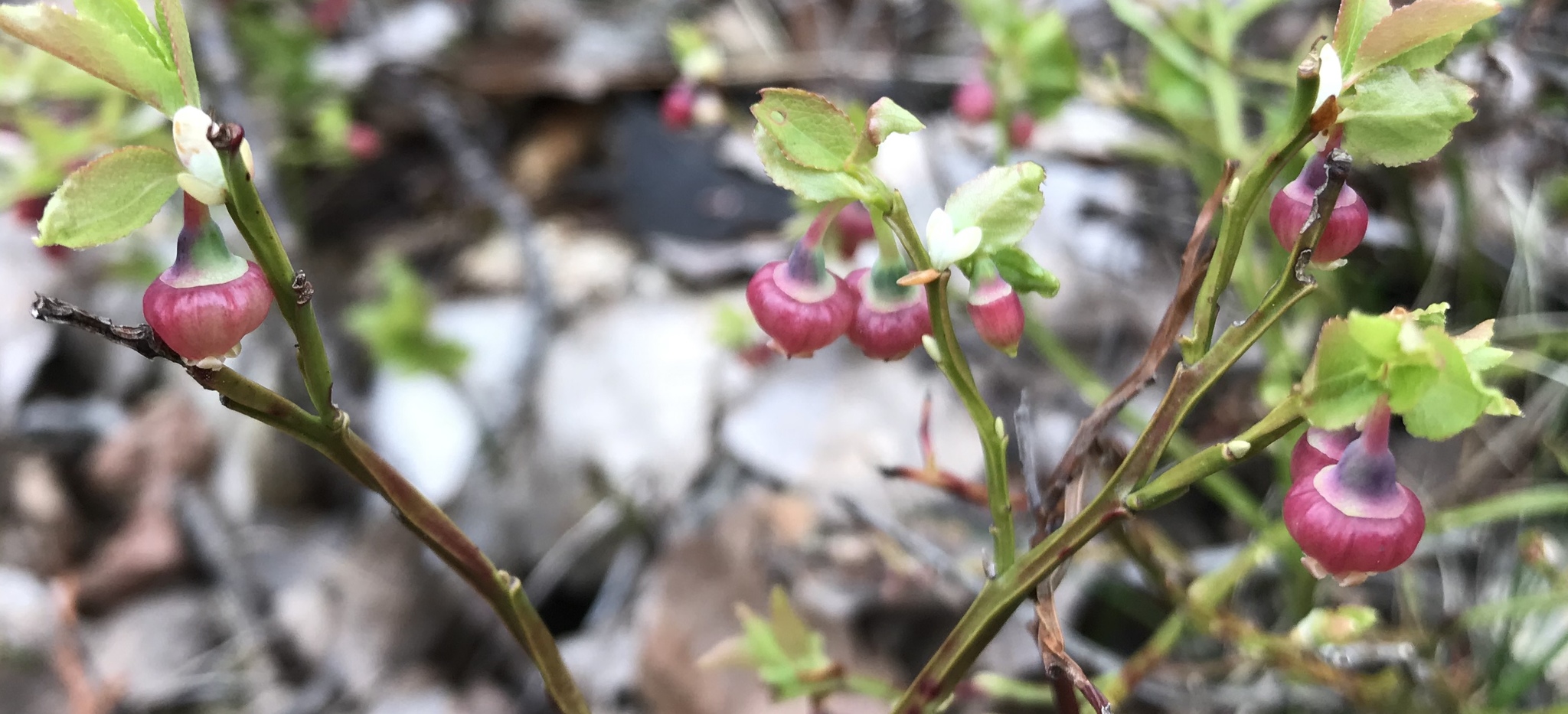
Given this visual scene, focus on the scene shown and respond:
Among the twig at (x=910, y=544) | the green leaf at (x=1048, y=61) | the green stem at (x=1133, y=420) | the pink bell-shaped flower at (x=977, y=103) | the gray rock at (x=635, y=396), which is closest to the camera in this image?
the twig at (x=910, y=544)

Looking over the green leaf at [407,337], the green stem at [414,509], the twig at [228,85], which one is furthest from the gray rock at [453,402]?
the green stem at [414,509]

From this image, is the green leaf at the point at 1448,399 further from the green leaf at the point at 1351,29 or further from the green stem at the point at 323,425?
the green stem at the point at 323,425

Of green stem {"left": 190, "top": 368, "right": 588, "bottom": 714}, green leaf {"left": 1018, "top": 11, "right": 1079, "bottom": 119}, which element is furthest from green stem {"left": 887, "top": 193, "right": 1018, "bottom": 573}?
green leaf {"left": 1018, "top": 11, "right": 1079, "bottom": 119}

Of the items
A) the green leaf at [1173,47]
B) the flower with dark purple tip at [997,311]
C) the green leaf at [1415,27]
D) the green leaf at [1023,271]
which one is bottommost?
the flower with dark purple tip at [997,311]

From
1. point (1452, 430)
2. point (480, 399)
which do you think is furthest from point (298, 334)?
point (480, 399)

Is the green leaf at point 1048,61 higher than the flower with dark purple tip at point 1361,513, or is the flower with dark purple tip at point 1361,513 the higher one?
the green leaf at point 1048,61

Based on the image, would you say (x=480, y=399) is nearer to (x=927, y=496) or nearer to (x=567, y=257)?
(x=567, y=257)

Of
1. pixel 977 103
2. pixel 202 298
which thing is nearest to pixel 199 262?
pixel 202 298

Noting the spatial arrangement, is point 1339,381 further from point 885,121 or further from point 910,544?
point 910,544
